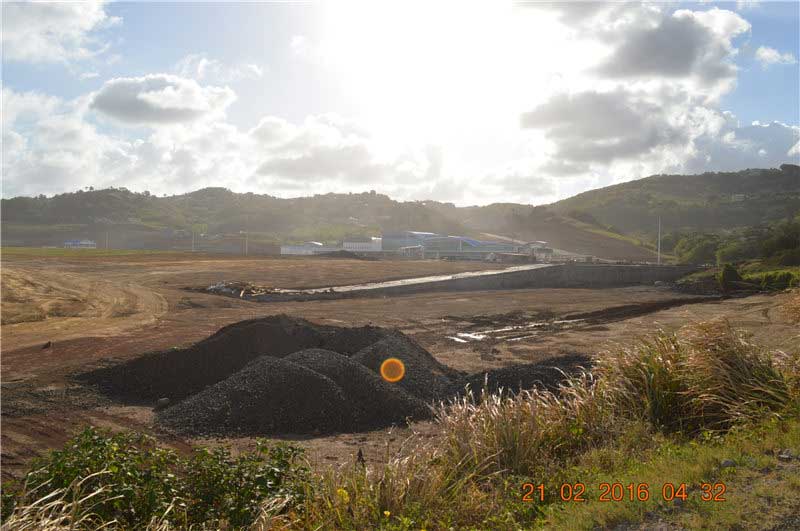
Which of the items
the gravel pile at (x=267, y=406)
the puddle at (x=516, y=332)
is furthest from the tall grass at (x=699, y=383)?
the puddle at (x=516, y=332)

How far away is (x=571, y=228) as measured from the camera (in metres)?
130

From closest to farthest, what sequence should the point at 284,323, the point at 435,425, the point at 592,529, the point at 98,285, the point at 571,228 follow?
the point at 592,529 < the point at 435,425 < the point at 284,323 < the point at 98,285 < the point at 571,228

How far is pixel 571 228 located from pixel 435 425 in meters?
124

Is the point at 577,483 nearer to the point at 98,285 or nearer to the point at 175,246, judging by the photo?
the point at 98,285

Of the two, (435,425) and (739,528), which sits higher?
(739,528)

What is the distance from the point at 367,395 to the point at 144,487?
673cm

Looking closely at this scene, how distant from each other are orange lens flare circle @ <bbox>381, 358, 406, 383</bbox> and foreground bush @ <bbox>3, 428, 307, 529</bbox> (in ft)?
23.5

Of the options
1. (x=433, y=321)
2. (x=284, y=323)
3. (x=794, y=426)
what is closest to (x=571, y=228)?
(x=433, y=321)

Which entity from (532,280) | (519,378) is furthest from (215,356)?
(532,280)

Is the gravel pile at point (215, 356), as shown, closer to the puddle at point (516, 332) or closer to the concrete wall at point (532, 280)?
the puddle at point (516, 332)

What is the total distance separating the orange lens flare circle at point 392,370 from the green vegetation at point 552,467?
5.81m

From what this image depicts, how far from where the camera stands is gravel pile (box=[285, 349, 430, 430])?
40.0ft

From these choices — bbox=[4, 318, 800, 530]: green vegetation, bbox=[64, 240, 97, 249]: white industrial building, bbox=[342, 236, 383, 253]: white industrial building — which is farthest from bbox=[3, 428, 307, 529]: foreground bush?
bbox=[64, 240, 97, 249]: white industrial building

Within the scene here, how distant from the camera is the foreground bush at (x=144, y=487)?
5.87 m
